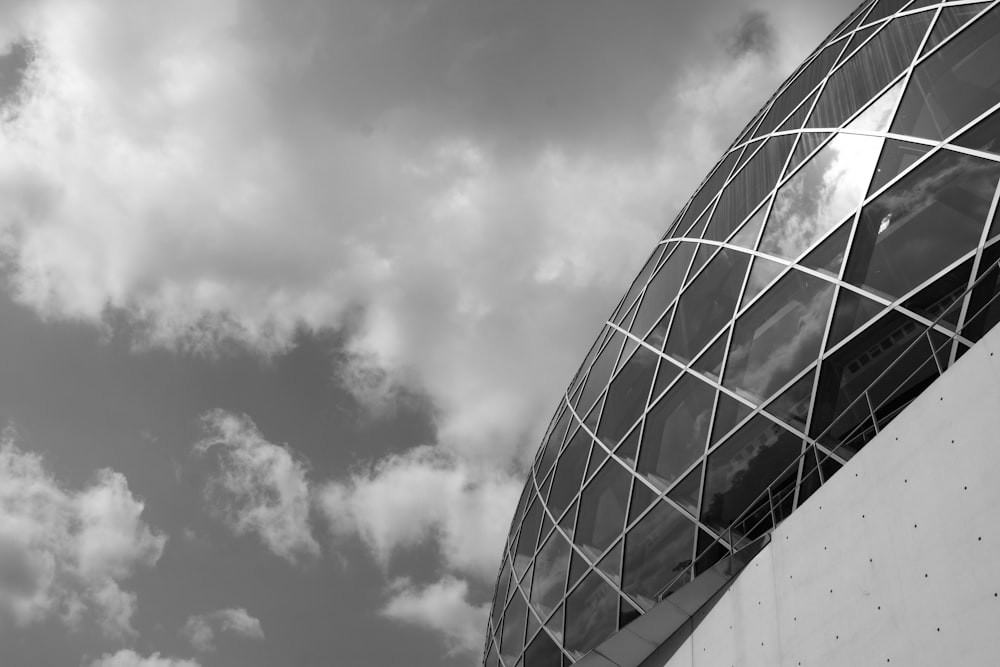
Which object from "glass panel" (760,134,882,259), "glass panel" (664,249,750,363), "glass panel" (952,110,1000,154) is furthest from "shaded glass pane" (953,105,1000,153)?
"glass panel" (664,249,750,363)

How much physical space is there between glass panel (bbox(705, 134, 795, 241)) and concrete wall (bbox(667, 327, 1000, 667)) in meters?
7.03

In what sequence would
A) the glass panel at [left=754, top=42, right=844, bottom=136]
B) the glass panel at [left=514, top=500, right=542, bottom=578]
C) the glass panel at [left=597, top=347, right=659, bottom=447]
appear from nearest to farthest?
1. the glass panel at [left=597, top=347, right=659, bottom=447]
2. the glass panel at [left=754, top=42, right=844, bottom=136]
3. the glass panel at [left=514, top=500, right=542, bottom=578]

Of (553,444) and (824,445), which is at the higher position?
(553,444)

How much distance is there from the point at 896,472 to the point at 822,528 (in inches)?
57.5

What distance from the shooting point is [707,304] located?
15.2 meters

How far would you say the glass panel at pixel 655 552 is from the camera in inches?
549

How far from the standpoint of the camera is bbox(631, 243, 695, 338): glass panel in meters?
17.3

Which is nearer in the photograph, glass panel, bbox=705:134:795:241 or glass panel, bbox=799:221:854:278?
glass panel, bbox=799:221:854:278

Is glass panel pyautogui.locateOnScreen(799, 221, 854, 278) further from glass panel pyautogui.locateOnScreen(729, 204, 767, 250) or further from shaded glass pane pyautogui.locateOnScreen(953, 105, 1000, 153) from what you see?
shaded glass pane pyautogui.locateOnScreen(953, 105, 1000, 153)

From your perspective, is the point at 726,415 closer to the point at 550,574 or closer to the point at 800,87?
the point at 550,574

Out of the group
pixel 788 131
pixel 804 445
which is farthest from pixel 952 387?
pixel 788 131

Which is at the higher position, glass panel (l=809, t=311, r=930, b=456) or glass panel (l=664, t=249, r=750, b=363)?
glass panel (l=664, t=249, r=750, b=363)

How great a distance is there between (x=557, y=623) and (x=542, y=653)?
1234 mm

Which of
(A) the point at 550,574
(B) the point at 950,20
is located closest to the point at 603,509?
(A) the point at 550,574
